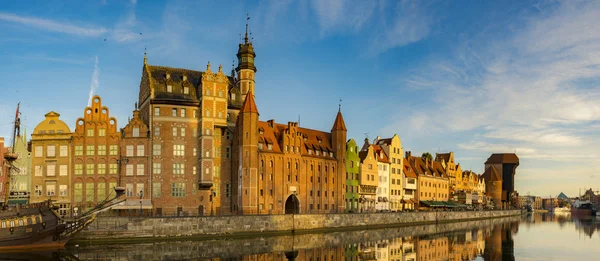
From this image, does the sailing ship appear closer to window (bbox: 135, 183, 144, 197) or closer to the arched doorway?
window (bbox: 135, 183, 144, 197)

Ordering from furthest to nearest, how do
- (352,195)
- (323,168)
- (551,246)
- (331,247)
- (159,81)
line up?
(352,195) < (323,168) < (159,81) < (551,246) < (331,247)

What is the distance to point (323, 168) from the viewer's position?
329ft

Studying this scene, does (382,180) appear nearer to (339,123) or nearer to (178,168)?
(339,123)

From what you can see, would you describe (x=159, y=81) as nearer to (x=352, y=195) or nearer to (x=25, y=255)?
(x=25, y=255)

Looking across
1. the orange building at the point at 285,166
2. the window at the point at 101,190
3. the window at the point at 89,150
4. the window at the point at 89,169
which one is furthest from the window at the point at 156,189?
the orange building at the point at 285,166

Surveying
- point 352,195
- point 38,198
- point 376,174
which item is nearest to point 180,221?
point 38,198

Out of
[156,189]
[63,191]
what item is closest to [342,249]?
[156,189]

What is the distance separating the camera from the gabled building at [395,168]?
124875 mm

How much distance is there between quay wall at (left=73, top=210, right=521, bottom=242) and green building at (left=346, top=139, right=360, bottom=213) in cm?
921

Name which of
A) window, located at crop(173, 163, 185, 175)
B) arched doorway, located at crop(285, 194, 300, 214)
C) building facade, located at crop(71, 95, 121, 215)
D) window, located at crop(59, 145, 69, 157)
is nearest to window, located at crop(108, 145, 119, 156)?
building facade, located at crop(71, 95, 121, 215)

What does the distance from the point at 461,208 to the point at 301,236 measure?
A: 8178 centimetres

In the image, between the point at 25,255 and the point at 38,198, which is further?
the point at 38,198

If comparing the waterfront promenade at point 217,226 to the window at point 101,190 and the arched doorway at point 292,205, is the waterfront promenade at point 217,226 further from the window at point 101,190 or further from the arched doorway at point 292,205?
the window at point 101,190

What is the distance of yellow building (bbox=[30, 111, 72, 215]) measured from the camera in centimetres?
7725
